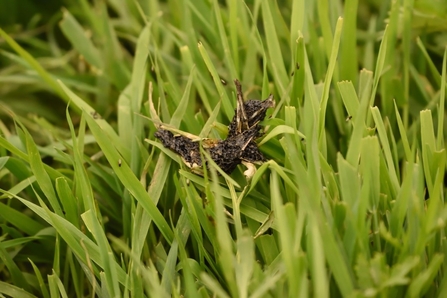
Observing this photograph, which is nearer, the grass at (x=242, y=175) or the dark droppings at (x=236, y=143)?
the grass at (x=242, y=175)

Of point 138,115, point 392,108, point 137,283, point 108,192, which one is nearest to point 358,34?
point 392,108

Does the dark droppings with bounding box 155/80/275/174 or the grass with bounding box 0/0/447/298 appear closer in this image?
the grass with bounding box 0/0/447/298

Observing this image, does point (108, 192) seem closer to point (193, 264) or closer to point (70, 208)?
point (70, 208)
